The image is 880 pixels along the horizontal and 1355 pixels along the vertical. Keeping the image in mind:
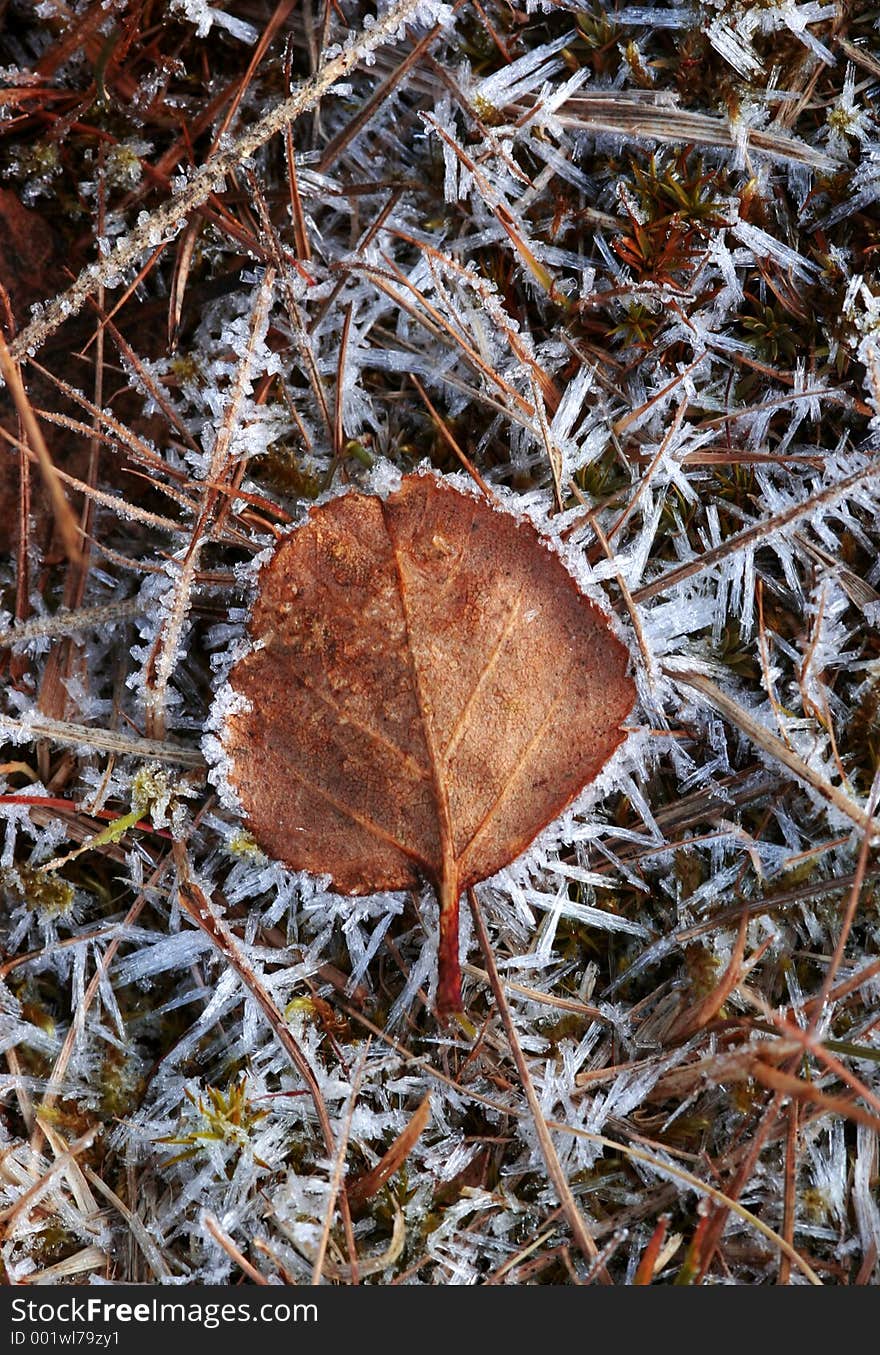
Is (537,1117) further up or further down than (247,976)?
further down

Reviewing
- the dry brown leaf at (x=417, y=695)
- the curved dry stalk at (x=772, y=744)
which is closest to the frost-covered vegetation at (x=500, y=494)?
the curved dry stalk at (x=772, y=744)

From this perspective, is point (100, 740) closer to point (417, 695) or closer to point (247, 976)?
point (247, 976)

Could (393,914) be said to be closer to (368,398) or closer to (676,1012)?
(676,1012)

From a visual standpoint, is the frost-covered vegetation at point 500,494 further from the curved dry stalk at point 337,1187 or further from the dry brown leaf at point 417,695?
the dry brown leaf at point 417,695

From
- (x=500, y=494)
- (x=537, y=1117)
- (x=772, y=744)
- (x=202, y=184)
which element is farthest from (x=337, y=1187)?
(x=202, y=184)

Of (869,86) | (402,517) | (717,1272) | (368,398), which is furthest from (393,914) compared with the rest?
(869,86)
